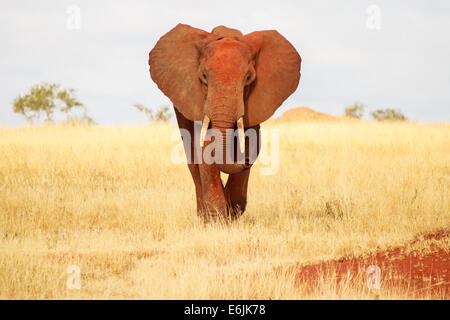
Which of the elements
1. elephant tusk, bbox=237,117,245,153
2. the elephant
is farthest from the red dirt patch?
the elephant

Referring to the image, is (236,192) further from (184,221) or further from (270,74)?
(270,74)

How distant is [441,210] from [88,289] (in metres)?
5.74

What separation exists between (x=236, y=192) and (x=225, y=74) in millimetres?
2143

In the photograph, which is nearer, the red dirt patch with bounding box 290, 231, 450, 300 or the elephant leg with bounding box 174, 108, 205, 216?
the red dirt patch with bounding box 290, 231, 450, 300

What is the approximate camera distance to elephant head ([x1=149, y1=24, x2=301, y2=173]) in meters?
7.76

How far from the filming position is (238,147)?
324 inches

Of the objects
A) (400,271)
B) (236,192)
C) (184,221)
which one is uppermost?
(236,192)

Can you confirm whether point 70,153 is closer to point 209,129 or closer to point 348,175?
point 348,175

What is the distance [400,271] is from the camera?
22.2 feet

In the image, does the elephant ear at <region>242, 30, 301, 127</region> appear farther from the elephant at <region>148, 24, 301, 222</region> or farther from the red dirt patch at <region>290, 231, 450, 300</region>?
the red dirt patch at <region>290, 231, 450, 300</region>

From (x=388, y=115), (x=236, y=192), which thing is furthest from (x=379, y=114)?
(x=236, y=192)

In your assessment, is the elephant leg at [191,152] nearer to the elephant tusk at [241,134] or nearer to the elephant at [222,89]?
the elephant at [222,89]

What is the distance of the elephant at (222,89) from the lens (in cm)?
779
